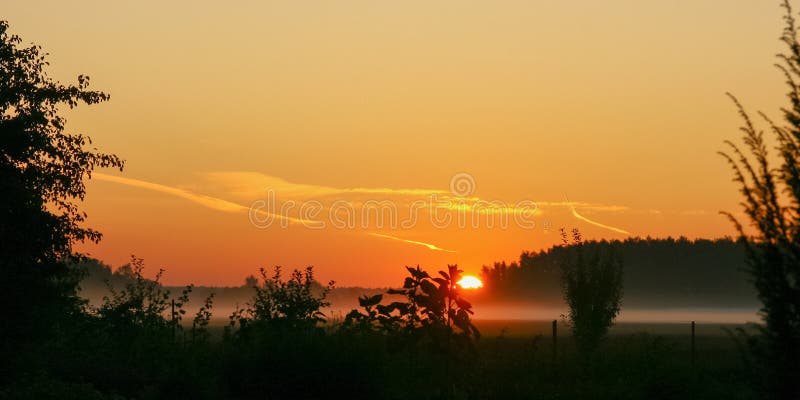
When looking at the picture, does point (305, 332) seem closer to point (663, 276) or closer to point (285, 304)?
point (285, 304)

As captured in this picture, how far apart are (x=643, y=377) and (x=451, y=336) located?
4402 millimetres

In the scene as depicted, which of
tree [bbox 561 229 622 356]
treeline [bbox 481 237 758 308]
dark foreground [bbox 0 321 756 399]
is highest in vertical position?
treeline [bbox 481 237 758 308]

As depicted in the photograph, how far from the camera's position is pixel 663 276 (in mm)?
177375

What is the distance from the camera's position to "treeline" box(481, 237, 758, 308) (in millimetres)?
175375

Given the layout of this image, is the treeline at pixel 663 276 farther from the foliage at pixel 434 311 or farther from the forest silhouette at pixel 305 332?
the foliage at pixel 434 311

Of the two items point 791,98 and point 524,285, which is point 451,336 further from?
point 524,285

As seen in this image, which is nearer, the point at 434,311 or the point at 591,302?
the point at 434,311

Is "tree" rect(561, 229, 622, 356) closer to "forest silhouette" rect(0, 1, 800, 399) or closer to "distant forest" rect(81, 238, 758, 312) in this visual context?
"forest silhouette" rect(0, 1, 800, 399)

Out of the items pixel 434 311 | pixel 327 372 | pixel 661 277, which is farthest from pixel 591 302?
pixel 661 277

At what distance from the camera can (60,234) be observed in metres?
21.7

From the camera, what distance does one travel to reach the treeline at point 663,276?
175 meters

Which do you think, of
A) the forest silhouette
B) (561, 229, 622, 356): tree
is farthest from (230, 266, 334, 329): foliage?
(561, 229, 622, 356): tree

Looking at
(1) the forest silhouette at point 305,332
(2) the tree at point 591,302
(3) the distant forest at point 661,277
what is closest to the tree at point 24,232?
(1) the forest silhouette at point 305,332

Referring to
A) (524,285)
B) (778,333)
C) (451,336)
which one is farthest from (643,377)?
(524,285)
